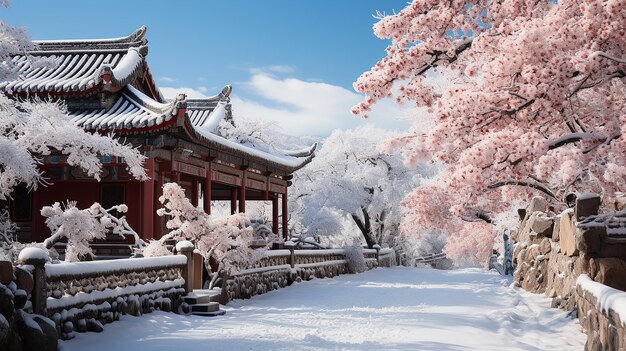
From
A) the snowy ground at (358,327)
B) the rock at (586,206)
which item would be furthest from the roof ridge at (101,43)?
the rock at (586,206)

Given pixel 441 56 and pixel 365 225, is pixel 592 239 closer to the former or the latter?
pixel 441 56

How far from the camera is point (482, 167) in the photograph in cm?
945

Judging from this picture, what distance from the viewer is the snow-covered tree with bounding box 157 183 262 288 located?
15.1m

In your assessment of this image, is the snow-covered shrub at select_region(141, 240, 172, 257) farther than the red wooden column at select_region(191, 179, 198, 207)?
No

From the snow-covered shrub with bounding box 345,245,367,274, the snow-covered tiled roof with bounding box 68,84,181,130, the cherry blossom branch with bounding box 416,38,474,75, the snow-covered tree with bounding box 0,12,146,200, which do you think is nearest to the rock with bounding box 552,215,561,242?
the cherry blossom branch with bounding box 416,38,474,75

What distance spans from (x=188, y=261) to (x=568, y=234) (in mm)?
7446

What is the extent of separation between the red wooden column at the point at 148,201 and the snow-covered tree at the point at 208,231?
2.36 meters

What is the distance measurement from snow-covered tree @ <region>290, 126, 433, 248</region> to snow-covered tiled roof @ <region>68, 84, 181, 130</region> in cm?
2517

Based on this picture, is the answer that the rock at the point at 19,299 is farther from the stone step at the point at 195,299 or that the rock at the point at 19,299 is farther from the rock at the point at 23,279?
the stone step at the point at 195,299

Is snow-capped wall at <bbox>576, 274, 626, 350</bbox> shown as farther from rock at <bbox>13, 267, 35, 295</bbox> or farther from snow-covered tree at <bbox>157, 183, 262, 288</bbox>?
snow-covered tree at <bbox>157, 183, 262, 288</bbox>

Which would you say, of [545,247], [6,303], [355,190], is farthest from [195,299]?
[355,190]

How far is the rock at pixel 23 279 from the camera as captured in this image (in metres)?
8.48

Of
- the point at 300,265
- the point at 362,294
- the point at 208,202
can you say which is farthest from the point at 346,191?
the point at 362,294

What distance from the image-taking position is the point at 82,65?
70.5ft
